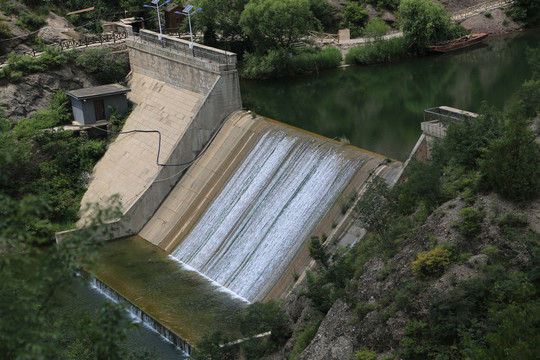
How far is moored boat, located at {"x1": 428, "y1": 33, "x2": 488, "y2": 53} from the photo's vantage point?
58.5 metres

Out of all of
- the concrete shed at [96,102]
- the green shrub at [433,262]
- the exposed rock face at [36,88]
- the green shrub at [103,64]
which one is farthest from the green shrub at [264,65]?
the green shrub at [433,262]

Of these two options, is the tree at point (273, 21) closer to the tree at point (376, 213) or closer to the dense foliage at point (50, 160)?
the dense foliage at point (50, 160)

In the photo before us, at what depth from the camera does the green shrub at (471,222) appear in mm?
19219

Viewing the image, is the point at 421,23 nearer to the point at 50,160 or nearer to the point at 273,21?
the point at 273,21

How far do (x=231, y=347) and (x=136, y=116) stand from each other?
21.9 meters

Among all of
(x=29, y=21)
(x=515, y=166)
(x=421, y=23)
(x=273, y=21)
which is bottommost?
(x=421, y=23)

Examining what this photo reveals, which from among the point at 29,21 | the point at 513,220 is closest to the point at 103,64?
the point at 29,21

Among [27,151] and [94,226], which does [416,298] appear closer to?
[94,226]

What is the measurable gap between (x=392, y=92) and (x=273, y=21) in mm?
9797

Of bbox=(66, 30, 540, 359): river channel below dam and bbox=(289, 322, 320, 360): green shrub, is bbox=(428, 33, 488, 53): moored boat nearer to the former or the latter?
bbox=(66, 30, 540, 359): river channel below dam

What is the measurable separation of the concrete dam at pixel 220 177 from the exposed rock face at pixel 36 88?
3.25 m

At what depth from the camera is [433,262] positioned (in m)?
18.6

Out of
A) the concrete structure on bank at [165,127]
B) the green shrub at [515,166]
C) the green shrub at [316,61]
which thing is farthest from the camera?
the green shrub at [316,61]

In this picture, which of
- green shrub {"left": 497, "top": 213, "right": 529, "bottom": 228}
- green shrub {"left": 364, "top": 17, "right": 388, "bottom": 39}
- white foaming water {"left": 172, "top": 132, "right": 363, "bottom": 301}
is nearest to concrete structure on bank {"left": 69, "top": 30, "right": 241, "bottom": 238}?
white foaming water {"left": 172, "top": 132, "right": 363, "bottom": 301}
